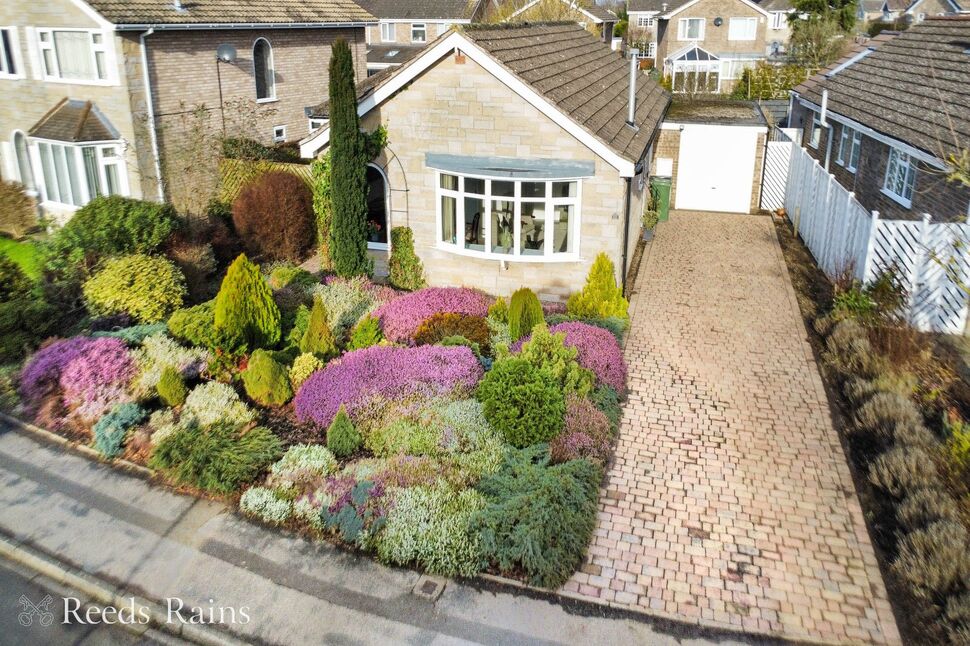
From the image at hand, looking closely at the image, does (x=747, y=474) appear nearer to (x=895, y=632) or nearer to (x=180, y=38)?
(x=895, y=632)

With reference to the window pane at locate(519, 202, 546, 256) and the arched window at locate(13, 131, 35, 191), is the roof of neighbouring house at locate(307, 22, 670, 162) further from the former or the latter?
the arched window at locate(13, 131, 35, 191)

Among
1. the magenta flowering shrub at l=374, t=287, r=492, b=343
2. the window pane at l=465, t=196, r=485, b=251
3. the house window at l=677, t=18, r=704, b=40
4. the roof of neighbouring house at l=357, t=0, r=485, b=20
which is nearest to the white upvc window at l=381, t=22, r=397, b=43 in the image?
the roof of neighbouring house at l=357, t=0, r=485, b=20


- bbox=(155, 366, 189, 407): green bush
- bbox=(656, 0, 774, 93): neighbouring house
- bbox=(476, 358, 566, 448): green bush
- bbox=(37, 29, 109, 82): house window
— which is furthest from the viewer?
bbox=(656, 0, 774, 93): neighbouring house

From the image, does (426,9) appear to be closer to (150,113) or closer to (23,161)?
(23,161)

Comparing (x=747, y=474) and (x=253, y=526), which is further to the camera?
(x=747, y=474)

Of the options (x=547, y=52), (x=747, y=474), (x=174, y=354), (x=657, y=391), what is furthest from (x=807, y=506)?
(x=547, y=52)

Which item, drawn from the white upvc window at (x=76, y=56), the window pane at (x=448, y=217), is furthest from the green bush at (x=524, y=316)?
the white upvc window at (x=76, y=56)

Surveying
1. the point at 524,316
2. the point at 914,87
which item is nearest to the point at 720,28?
the point at 914,87
